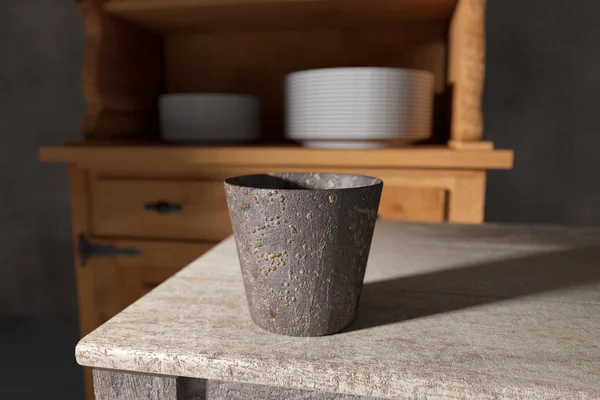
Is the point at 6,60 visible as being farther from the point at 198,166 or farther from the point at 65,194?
the point at 198,166

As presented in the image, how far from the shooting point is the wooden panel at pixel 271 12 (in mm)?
1191

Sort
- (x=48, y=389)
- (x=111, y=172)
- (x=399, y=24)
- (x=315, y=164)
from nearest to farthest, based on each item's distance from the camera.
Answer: (x=315, y=164)
(x=111, y=172)
(x=399, y=24)
(x=48, y=389)

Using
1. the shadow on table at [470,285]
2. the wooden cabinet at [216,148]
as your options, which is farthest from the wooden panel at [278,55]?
the shadow on table at [470,285]

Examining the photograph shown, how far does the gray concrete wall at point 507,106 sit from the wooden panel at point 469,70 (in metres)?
0.49

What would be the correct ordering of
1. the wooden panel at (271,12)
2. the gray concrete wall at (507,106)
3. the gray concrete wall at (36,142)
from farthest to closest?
the gray concrete wall at (36,142), the gray concrete wall at (507,106), the wooden panel at (271,12)

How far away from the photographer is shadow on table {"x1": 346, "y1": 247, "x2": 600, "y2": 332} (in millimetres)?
435

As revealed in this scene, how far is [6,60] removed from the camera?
1.83m

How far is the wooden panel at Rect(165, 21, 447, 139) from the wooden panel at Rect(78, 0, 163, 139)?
9 centimetres

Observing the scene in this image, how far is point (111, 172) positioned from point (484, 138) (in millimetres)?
1099

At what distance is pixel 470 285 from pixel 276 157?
27.3 inches

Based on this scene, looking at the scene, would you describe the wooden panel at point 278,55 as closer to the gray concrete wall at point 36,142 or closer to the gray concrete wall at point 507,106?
the gray concrete wall at point 507,106

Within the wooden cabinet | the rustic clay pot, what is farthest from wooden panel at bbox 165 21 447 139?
the rustic clay pot

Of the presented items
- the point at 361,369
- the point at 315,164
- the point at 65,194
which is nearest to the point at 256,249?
the point at 361,369

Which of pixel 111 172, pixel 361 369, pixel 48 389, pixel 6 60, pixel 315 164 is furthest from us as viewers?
pixel 6 60
